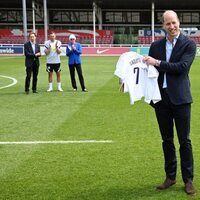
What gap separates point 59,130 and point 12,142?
1235 millimetres

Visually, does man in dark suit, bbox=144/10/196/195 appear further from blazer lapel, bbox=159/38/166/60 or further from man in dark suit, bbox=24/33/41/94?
man in dark suit, bbox=24/33/41/94

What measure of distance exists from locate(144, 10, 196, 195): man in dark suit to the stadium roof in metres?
58.4

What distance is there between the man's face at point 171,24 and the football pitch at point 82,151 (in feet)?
6.03

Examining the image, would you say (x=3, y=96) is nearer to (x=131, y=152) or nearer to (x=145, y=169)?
(x=131, y=152)

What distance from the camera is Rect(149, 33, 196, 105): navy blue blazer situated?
500 centimetres

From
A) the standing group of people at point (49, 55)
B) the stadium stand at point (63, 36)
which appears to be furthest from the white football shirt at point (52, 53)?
the stadium stand at point (63, 36)

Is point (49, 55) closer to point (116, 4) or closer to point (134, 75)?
point (134, 75)

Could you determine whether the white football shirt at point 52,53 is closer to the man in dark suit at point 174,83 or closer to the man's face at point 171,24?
the man in dark suit at point 174,83

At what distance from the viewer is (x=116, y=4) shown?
6600 cm

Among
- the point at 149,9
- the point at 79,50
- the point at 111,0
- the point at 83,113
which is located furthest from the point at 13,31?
the point at 83,113

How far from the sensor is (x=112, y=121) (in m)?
10.1

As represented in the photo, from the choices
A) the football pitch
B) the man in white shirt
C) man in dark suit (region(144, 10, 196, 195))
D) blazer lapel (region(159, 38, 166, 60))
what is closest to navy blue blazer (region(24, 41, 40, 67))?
the man in white shirt

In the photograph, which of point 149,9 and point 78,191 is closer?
point 78,191

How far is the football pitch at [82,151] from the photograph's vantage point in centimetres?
557
